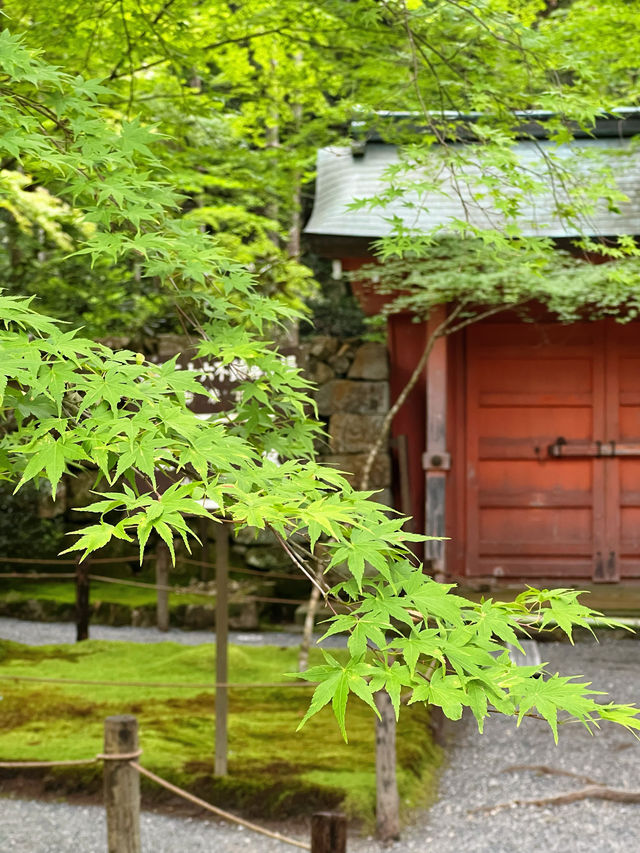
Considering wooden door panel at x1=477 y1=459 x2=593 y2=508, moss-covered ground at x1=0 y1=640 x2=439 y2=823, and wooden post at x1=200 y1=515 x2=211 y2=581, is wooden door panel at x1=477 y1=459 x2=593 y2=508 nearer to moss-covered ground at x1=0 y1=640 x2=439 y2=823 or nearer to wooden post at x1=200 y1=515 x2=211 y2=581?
moss-covered ground at x1=0 y1=640 x2=439 y2=823

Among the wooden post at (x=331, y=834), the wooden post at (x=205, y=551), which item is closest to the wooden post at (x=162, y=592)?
the wooden post at (x=205, y=551)

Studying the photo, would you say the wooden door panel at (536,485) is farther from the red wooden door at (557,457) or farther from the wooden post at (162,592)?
the wooden post at (162,592)

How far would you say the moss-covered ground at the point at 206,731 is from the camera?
4.75 meters

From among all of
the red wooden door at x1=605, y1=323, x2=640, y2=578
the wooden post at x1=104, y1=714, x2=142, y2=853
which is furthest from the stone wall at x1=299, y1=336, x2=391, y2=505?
the wooden post at x1=104, y1=714, x2=142, y2=853

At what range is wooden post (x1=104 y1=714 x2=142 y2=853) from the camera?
3.31 m

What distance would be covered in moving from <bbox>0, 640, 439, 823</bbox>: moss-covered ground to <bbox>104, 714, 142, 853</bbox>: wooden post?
1.37 meters

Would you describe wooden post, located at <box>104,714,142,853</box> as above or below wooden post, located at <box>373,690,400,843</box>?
above

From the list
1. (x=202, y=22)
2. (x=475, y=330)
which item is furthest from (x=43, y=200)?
(x=475, y=330)

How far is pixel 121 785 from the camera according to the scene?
3326 mm

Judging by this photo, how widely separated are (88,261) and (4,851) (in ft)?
19.3

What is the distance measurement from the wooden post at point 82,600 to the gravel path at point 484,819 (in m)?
2.58

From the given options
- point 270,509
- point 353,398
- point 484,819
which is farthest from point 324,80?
point 270,509

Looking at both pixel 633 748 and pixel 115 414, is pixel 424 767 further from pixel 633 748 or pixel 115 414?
pixel 115 414

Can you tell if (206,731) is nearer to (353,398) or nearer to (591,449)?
(353,398)
